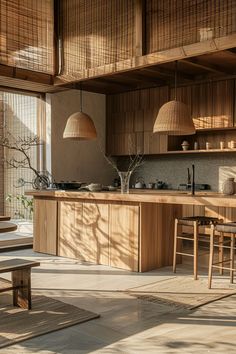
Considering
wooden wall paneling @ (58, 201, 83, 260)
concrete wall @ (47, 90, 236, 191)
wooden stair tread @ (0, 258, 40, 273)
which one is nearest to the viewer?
wooden stair tread @ (0, 258, 40, 273)

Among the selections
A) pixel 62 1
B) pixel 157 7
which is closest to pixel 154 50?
pixel 157 7

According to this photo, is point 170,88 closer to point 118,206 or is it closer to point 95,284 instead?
point 118,206

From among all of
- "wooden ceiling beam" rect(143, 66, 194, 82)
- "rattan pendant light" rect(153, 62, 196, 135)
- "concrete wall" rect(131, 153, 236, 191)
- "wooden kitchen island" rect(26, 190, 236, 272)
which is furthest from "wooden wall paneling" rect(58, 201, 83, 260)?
"concrete wall" rect(131, 153, 236, 191)

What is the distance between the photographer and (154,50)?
609 centimetres

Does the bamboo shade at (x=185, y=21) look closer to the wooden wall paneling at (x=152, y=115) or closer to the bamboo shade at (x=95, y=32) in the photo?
the bamboo shade at (x=95, y=32)

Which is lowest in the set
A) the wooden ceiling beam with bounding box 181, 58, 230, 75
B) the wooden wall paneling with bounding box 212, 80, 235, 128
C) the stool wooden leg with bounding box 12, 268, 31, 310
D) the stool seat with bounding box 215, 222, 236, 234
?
the stool wooden leg with bounding box 12, 268, 31, 310

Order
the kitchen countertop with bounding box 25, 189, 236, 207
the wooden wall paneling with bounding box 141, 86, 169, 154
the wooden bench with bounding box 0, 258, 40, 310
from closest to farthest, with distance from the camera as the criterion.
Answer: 1. the wooden bench with bounding box 0, 258, 40, 310
2. the kitchen countertop with bounding box 25, 189, 236, 207
3. the wooden wall paneling with bounding box 141, 86, 169, 154

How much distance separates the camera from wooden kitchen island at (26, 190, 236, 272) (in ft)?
17.6

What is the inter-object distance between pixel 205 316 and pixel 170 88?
5000mm

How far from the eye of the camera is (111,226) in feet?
18.6

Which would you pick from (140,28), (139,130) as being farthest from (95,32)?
(139,130)

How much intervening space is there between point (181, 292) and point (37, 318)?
1.50 metres

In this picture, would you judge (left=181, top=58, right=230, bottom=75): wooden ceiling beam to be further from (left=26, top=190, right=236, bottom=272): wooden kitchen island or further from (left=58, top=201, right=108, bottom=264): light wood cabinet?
(left=58, top=201, right=108, bottom=264): light wood cabinet

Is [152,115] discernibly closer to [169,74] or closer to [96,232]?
[169,74]
